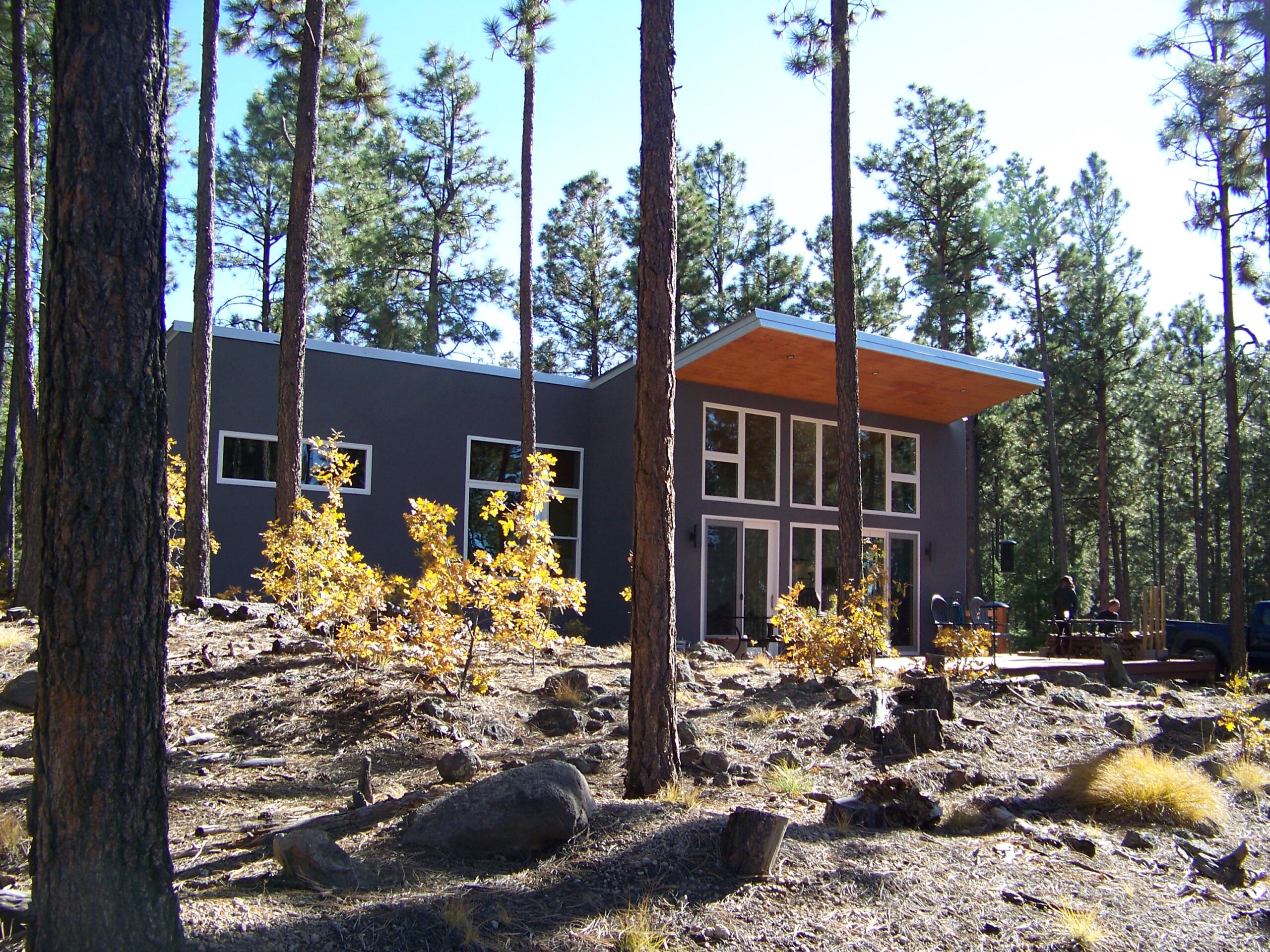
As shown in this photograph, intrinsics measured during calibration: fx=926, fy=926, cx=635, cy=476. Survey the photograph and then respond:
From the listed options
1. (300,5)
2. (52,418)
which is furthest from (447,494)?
(52,418)

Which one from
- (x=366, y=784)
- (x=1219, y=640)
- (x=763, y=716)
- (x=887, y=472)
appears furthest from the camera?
(x=887, y=472)

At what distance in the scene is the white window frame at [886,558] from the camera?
16.8m

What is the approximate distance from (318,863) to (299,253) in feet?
28.5

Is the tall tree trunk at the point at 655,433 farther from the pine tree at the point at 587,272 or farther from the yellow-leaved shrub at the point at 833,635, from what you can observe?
the pine tree at the point at 587,272

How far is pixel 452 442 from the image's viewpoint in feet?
50.4

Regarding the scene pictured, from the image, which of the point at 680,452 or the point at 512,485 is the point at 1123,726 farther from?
the point at 512,485

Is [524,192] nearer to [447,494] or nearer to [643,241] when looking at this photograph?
[447,494]

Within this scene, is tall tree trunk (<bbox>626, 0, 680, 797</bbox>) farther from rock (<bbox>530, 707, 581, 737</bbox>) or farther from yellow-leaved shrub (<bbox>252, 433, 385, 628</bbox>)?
yellow-leaved shrub (<bbox>252, 433, 385, 628</bbox>)

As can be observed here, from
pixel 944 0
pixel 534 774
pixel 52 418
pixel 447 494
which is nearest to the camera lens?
pixel 52 418

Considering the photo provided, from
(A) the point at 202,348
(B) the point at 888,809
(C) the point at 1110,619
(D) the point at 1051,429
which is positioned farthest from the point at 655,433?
(D) the point at 1051,429

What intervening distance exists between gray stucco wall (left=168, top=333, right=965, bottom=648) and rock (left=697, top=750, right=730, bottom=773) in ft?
25.2

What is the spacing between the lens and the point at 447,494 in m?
15.3

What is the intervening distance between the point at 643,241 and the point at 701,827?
11.2 feet

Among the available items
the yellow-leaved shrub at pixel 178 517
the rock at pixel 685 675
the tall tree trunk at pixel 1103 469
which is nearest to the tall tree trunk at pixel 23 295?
the yellow-leaved shrub at pixel 178 517
